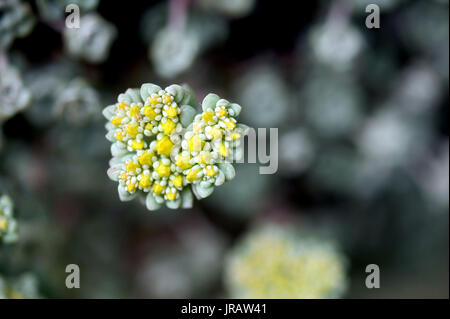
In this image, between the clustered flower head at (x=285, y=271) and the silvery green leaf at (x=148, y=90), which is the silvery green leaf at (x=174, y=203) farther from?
the clustered flower head at (x=285, y=271)

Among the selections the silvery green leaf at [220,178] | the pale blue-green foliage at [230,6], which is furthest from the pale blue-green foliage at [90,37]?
the silvery green leaf at [220,178]

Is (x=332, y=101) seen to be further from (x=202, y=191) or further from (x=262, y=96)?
(x=202, y=191)

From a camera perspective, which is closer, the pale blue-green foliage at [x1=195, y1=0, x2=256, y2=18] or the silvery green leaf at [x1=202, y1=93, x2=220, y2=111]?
the silvery green leaf at [x1=202, y1=93, x2=220, y2=111]

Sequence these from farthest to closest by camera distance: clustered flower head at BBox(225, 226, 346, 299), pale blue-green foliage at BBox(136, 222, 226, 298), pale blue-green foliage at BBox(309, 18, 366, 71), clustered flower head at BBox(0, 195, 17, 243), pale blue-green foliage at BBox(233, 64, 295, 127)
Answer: pale blue-green foliage at BBox(136, 222, 226, 298), pale blue-green foliage at BBox(233, 64, 295, 127), pale blue-green foliage at BBox(309, 18, 366, 71), clustered flower head at BBox(225, 226, 346, 299), clustered flower head at BBox(0, 195, 17, 243)

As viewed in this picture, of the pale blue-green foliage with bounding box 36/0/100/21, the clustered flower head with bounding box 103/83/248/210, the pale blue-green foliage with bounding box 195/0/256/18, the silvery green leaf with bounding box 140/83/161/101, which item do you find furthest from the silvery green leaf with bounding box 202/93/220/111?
the pale blue-green foliage with bounding box 195/0/256/18

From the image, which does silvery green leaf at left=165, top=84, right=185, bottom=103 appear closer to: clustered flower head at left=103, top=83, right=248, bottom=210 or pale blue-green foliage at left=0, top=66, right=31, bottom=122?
clustered flower head at left=103, top=83, right=248, bottom=210

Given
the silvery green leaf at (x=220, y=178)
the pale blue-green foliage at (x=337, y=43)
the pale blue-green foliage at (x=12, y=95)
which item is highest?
the pale blue-green foliage at (x=337, y=43)
